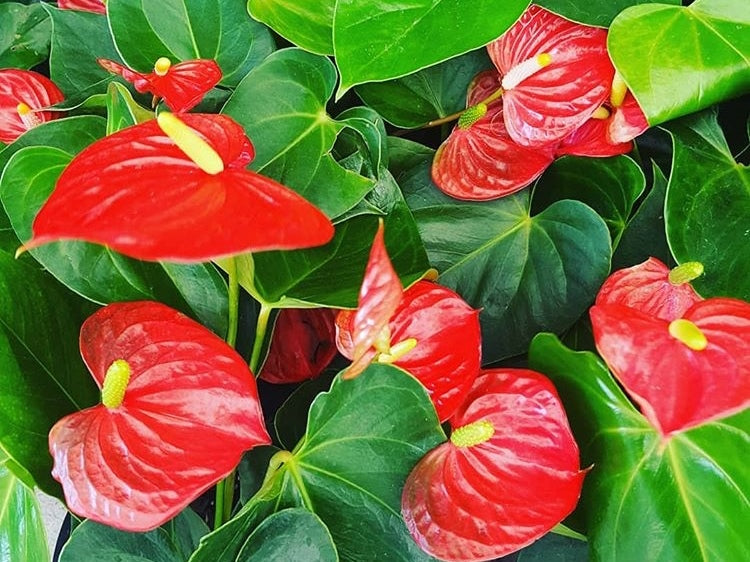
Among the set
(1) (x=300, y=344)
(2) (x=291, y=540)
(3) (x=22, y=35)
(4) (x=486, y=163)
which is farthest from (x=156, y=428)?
(3) (x=22, y=35)

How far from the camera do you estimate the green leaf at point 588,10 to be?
2.07 ft

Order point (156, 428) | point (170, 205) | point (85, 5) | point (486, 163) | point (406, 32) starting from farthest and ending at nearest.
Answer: point (85, 5), point (486, 163), point (406, 32), point (156, 428), point (170, 205)

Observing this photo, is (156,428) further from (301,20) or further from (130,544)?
(301,20)

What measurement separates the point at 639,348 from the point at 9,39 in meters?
0.75

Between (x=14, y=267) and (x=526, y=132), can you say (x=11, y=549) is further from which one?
(x=526, y=132)

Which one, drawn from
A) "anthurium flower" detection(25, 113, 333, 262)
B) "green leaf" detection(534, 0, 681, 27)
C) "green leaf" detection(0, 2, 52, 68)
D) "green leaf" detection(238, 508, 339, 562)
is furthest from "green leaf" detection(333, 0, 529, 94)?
"green leaf" detection(0, 2, 52, 68)

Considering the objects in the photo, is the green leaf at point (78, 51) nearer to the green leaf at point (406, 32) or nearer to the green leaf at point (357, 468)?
the green leaf at point (406, 32)

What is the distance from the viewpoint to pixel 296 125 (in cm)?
66

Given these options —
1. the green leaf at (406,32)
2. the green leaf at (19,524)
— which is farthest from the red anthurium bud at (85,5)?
the green leaf at (19,524)

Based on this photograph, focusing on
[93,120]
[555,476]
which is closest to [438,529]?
[555,476]

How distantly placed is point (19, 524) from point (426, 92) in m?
0.53

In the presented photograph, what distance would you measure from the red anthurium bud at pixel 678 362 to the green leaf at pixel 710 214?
133 mm

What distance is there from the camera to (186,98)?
24.0 inches

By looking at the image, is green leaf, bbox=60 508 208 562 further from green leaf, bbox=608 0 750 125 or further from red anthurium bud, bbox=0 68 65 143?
green leaf, bbox=608 0 750 125
